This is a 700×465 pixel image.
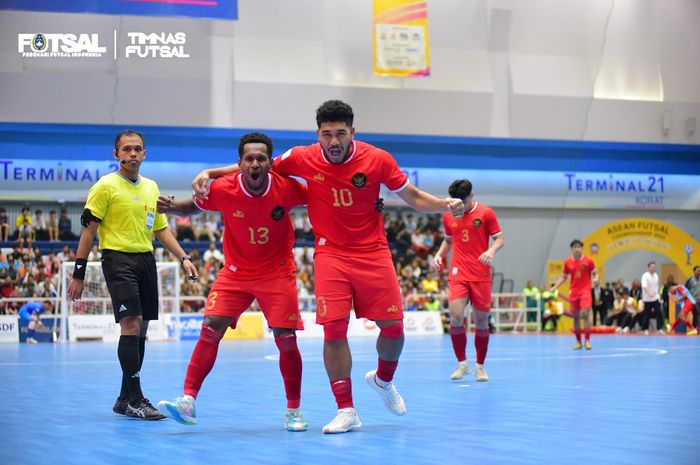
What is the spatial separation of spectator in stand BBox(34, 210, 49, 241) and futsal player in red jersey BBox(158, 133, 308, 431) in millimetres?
22592

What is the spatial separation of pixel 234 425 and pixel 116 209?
2.09m

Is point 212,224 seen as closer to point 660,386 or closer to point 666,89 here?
point 666,89

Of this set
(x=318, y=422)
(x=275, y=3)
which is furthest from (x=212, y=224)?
(x=318, y=422)

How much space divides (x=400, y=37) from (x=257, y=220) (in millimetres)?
22752

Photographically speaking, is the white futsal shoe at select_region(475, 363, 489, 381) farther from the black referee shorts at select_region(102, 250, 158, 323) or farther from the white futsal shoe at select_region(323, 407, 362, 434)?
the white futsal shoe at select_region(323, 407, 362, 434)

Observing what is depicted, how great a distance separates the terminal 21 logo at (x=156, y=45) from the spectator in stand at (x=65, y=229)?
5.54 metres

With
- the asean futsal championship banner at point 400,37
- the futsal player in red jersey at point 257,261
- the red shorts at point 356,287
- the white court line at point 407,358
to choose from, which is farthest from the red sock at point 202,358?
the asean futsal championship banner at point 400,37

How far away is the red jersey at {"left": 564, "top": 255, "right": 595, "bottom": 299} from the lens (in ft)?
63.2

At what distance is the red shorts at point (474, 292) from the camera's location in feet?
39.1

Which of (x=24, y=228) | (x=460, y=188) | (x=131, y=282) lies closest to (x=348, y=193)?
(x=131, y=282)

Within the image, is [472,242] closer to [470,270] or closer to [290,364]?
[470,270]

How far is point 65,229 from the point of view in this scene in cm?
2898

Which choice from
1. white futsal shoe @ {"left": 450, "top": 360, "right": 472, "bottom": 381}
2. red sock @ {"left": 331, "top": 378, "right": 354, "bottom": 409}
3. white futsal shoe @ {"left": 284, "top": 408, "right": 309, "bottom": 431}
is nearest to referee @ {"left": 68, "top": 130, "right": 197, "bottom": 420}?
white futsal shoe @ {"left": 284, "top": 408, "right": 309, "bottom": 431}

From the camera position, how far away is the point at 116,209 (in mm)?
7973
